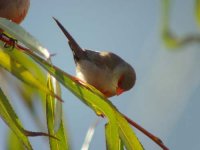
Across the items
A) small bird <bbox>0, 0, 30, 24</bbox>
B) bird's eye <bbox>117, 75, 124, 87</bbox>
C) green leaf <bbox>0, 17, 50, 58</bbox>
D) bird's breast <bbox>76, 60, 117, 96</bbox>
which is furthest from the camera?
bird's eye <bbox>117, 75, 124, 87</bbox>

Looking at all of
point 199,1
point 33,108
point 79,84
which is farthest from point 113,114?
point 199,1

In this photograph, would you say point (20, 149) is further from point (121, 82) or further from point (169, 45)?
point (121, 82)

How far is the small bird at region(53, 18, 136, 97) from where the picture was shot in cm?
175

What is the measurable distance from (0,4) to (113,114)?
0.37 meters

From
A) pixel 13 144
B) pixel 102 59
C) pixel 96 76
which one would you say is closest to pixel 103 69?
pixel 102 59

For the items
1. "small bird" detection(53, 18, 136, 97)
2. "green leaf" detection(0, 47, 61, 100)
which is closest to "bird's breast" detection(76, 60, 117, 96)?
"small bird" detection(53, 18, 136, 97)

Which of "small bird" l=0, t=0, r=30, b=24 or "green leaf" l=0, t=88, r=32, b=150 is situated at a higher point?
"small bird" l=0, t=0, r=30, b=24

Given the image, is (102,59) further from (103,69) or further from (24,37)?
(24,37)

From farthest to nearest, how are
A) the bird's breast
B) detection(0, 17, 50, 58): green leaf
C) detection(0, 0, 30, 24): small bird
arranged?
the bird's breast < detection(0, 0, 30, 24): small bird < detection(0, 17, 50, 58): green leaf

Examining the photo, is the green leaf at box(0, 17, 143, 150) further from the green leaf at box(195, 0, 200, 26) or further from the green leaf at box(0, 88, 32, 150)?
the green leaf at box(195, 0, 200, 26)

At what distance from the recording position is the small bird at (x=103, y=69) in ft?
5.75

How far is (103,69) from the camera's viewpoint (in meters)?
1.88

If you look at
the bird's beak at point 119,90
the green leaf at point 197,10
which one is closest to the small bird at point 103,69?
the bird's beak at point 119,90

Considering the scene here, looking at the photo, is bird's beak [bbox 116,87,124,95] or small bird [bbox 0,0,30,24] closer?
small bird [bbox 0,0,30,24]
